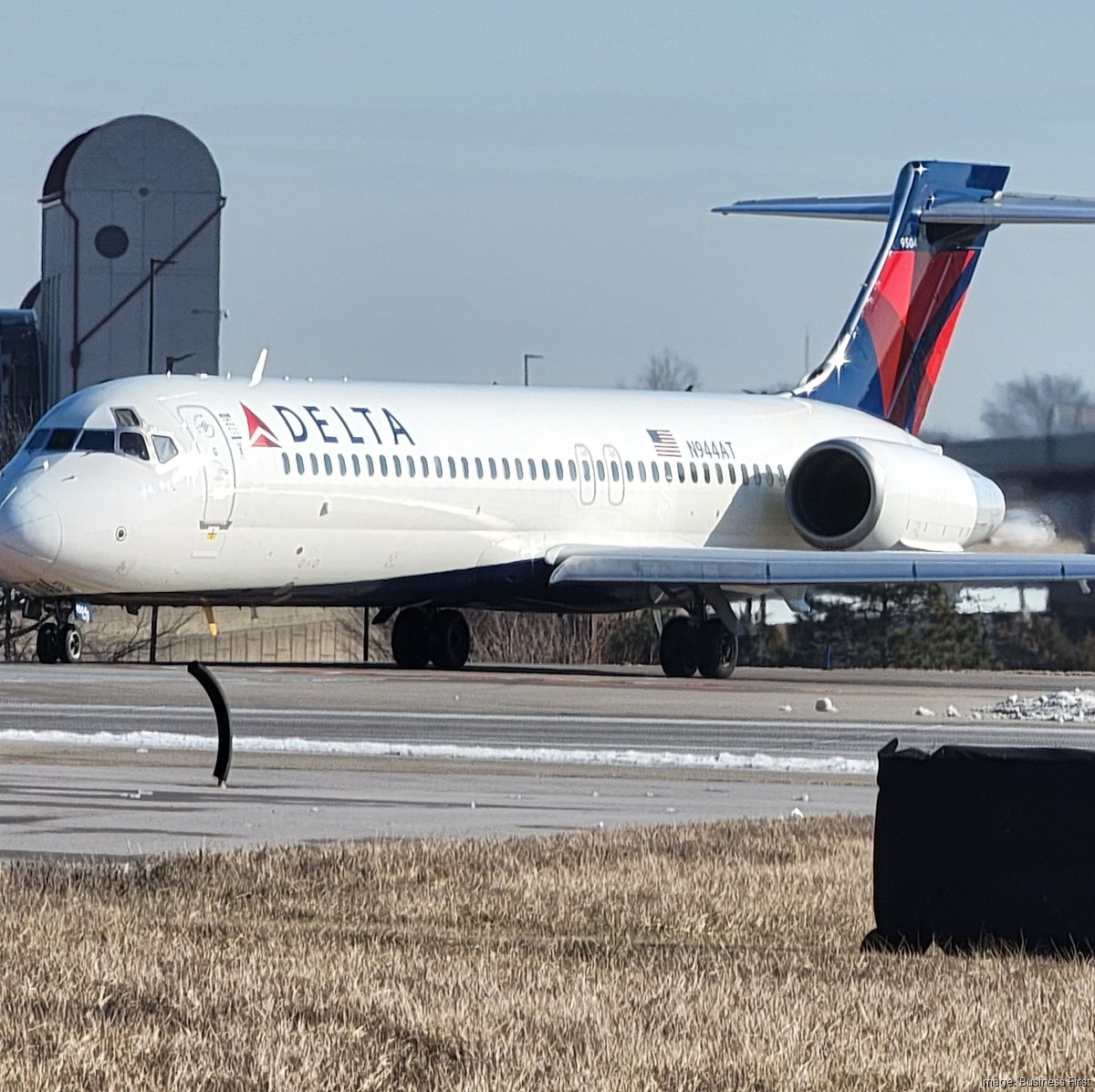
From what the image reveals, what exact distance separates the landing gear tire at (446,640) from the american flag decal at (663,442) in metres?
3.73

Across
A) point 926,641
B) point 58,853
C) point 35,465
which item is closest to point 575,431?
point 35,465

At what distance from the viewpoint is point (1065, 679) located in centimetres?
3991

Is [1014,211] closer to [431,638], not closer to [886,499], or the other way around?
[886,499]

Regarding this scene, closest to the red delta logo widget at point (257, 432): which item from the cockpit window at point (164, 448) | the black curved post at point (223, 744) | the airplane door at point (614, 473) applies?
the cockpit window at point (164, 448)

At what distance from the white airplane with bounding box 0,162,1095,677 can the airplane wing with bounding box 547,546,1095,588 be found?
41mm

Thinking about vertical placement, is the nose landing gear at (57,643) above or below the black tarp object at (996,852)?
below

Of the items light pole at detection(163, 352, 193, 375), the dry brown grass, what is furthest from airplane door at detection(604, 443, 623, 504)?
the dry brown grass

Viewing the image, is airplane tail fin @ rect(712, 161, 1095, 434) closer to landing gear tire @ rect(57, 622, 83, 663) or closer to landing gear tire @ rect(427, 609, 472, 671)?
landing gear tire @ rect(427, 609, 472, 671)

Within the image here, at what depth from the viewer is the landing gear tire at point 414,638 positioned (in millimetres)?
35250

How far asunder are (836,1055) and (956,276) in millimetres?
35988

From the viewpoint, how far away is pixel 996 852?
28.8ft

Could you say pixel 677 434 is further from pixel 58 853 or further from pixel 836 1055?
pixel 836 1055
